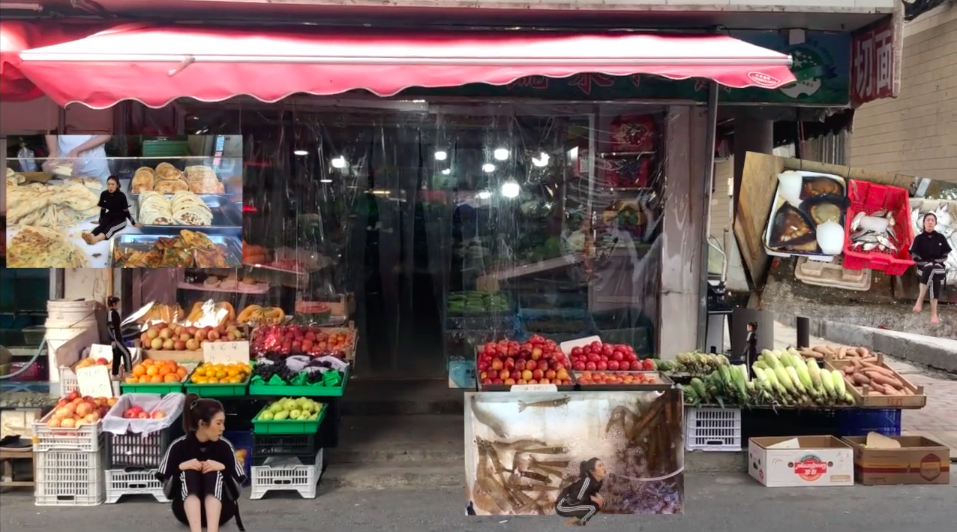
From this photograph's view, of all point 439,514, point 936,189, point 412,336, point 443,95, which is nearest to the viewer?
point 439,514

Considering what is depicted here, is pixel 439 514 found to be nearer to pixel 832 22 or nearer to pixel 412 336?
pixel 412 336

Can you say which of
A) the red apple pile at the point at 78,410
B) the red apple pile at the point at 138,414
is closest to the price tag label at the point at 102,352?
the red apple pile at the point at 78,410

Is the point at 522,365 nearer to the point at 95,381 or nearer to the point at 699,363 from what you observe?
the point at 699,363

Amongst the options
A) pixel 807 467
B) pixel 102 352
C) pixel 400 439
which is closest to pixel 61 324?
pixel 102 352

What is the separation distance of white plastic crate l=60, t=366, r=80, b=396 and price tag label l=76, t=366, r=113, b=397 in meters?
0.09

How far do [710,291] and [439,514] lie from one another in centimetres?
342

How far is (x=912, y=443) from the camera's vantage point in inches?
230

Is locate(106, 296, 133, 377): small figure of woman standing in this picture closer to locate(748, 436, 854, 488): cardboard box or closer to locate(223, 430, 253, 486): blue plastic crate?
locate(223, 430, 253, 486): blue plastic crate

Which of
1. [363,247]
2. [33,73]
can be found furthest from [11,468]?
[363,247]

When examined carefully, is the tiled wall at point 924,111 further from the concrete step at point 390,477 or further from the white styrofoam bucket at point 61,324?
the white styrofoam bucket at point 61,324

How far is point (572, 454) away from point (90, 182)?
4.09 meters

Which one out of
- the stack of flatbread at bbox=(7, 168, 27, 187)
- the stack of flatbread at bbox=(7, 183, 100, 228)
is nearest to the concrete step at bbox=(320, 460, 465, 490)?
the stack of flatbread at bbox=(7, 183, 100, 228)

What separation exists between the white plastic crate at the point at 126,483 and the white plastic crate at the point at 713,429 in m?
4.16

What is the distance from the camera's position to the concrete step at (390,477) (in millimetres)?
5512
